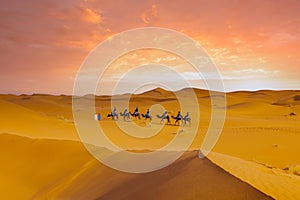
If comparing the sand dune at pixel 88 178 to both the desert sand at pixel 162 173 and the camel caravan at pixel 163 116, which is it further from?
the camel caravan at pixel 163 116

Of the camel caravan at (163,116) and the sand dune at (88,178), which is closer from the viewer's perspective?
the sand dune at (88,178)

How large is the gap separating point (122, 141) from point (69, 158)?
4.92 m

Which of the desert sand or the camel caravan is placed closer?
the desert sand

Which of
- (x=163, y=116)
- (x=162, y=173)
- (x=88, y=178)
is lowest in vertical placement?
(x=88, y=178)

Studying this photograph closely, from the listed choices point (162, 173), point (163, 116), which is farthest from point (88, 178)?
point (163, 116)

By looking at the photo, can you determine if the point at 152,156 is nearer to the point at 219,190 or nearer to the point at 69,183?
the point at 69,183

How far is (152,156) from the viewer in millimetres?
9625

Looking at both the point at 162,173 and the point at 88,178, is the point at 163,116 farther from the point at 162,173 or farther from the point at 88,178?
the point at 162,173

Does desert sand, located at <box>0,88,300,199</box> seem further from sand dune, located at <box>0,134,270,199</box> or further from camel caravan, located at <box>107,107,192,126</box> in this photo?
camel caravan, located at <box>107,107,192,126</box>

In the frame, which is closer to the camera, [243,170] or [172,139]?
[243,170]

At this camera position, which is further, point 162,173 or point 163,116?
point 163,116

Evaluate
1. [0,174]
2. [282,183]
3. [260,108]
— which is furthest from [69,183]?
[260,108]

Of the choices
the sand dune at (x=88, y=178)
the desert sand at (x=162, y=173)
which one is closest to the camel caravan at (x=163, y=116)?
the desert sand at (x=162, y=173)

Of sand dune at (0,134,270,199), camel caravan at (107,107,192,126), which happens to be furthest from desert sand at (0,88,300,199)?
camel caravan at (107,107,192,126)
